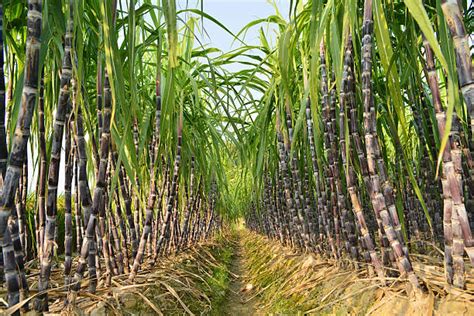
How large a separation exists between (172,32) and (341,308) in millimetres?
1163

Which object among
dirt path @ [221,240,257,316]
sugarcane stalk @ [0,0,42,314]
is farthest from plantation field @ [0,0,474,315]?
dirt path @ [221,240,257,316]

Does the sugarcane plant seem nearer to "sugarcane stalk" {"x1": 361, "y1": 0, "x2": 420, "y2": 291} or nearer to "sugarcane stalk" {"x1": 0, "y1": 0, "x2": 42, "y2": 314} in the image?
"sugarcane stalk" {"x1": 361, "y1": 0, "x2": 420, "y2": 291}

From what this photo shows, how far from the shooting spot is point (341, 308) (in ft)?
4.82

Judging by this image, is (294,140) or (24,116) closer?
(24,116)

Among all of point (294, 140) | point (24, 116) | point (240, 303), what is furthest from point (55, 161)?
point (240, 303)

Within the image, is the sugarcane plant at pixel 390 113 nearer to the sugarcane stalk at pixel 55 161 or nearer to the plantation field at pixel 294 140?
the plantation field at pixel 294 140

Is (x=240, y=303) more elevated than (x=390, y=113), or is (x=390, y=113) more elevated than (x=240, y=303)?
(x=390, y=113)

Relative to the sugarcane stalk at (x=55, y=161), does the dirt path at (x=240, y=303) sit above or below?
below

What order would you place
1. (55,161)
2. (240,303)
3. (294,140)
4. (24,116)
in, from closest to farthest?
1. (24,116)
2. (55,161)
3. (294,140)
4. (240,303)

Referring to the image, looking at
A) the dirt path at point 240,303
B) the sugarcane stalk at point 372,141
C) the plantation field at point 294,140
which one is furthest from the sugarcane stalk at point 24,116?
the dirt path at point 240,303

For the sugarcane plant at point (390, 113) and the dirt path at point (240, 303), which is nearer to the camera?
the sugarcane plant at point (390, 113)

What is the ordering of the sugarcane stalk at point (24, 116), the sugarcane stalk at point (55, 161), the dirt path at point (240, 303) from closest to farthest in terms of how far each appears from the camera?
1. the sugarcane stalk at point (24, 116)
2. the sugarcane stalk at point (55, 161)
3. the dirt path at point (240, 303)

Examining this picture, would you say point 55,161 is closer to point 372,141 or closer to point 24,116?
point 24,116

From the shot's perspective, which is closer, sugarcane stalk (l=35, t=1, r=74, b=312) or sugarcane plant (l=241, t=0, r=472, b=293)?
sugarcane plant (l=241, t=0, r=472, b=293)
